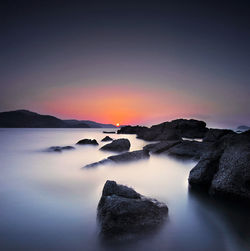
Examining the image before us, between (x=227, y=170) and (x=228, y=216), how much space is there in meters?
1.46

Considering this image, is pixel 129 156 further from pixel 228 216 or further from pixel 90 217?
pixel 228 216

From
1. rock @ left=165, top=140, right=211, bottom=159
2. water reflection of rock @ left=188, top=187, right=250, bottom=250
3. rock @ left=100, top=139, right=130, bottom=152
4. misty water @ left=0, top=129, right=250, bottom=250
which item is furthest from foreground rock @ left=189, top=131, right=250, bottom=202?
rock @ left=100, top=139, right=130, bottom=152

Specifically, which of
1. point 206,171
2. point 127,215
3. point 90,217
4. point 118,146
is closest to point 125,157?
point 206,171

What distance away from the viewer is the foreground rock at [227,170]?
4.71 metres

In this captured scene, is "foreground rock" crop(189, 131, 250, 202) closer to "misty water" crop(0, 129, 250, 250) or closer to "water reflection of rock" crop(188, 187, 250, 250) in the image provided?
"water reflection of rock" crop(188, 187, 250, 250)

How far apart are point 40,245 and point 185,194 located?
4.39 meters

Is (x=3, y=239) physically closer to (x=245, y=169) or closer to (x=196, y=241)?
(x=196, y=241)

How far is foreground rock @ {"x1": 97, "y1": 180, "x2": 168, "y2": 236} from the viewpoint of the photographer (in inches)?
125

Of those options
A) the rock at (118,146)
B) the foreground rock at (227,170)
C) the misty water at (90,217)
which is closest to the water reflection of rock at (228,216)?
the misty water at (90,217)

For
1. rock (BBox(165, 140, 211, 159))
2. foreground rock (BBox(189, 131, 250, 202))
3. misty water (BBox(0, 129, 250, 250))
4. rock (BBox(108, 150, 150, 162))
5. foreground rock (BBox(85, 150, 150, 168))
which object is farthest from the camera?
rock (BBox(165, 140, 211, 159))

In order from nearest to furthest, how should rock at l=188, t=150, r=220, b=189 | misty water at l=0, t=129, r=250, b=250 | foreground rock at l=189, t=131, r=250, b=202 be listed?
misty water at l=0, t=129, r=250, b=250
foreground rock at l=189, t=131, r=250, b=202
rock at l=188, t=150, r=220, b=189

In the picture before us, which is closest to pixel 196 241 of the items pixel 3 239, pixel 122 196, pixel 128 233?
pixel 128 233

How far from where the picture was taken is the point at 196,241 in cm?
318

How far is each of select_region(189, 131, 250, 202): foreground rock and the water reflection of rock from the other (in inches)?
11.9
